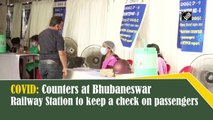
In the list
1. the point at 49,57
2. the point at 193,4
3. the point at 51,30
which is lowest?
the point at 49,57

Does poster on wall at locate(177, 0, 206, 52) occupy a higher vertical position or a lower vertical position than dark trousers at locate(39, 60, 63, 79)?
higher

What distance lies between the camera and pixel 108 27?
499cm

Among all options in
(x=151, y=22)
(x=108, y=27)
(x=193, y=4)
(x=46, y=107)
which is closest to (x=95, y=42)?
(x=108, y=27)

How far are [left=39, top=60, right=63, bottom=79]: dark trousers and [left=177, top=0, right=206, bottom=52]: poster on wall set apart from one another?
58.1 inches

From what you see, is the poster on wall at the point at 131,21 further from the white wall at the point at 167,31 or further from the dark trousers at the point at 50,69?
the dark trousers at the point at 50,69

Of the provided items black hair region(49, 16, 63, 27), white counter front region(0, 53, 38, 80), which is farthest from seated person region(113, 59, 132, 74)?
white counter front region(0, 53, 38, 80)

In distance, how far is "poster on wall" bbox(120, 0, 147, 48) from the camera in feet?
13.6

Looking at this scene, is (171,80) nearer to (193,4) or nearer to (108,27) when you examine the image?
(193,4)

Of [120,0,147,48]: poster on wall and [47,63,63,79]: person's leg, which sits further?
[120,0,147,48]: poster on wall

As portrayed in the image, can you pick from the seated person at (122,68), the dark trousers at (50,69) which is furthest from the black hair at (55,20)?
the seated person at (122,68)

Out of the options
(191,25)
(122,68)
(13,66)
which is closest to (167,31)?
(191,25)

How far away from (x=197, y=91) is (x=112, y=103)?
347mm

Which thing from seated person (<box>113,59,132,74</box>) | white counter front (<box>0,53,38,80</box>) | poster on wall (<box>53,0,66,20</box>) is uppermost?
poster on wall (<box>53,0,66,20</box>)

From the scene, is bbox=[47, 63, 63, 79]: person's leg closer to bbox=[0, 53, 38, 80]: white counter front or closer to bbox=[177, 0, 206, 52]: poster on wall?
bbox=[177, 0, 206, 52]: poster on wall
